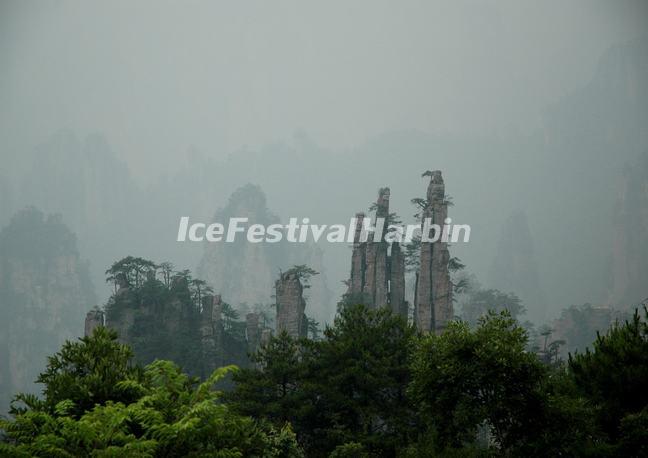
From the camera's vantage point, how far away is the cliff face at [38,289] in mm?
131000

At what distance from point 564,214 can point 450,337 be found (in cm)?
18530

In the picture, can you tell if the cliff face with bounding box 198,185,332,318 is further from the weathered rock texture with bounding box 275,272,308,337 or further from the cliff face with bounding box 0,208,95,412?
the weathered rock texture with bounding box 275,272,308,337

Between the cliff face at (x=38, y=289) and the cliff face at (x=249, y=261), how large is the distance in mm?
34236

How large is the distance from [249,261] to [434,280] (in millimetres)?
104985

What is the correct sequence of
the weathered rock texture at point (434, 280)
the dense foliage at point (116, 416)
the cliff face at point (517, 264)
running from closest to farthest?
the dense foliage at point (116, 416), the weathered rock texture at point (434, 280), the cliff face at point (517, 264)

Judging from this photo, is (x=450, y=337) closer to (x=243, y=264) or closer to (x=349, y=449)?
(x=349, y=449)

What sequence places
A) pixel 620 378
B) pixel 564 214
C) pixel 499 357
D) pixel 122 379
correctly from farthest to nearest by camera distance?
pixel 564 214 → pixel 620 378 → pixel 499 357 → pixel 122 379

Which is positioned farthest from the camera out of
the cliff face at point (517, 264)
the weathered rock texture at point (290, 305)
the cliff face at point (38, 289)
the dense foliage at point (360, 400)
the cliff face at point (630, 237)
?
the cliff face at point (517, 264)

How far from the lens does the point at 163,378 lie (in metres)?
15.2

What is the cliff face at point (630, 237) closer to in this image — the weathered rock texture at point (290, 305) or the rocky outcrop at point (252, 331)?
the rocky outcrop at point (252, 331)

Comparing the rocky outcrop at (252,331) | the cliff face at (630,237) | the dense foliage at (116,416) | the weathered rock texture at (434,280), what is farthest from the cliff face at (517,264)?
the dense foliage at (116,416)

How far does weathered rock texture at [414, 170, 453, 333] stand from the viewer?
5059 cm

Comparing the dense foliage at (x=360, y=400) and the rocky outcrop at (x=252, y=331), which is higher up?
the rocky outcrop at (x=252, y=331)

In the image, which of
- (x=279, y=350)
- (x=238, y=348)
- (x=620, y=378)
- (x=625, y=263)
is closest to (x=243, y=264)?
(x=238, y=348)
